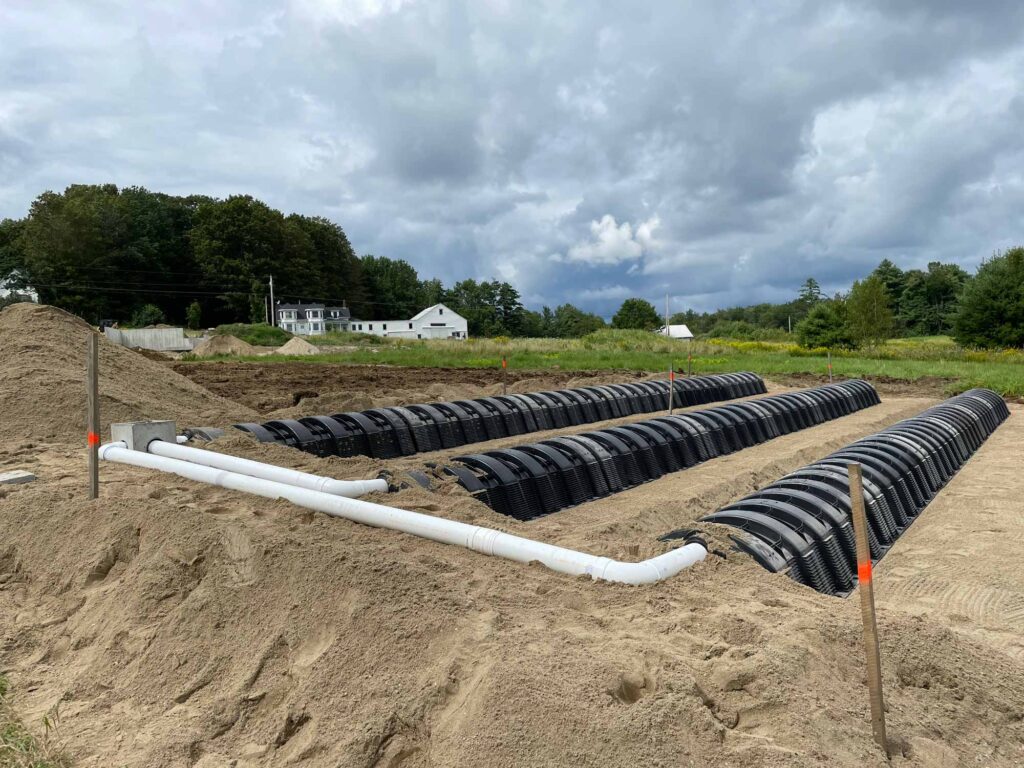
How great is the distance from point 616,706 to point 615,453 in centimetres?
738

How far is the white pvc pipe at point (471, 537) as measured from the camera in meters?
5.03

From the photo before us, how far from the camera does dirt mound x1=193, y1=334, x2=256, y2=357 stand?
4566 centimetres

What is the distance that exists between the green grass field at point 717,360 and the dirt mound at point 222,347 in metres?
5.91

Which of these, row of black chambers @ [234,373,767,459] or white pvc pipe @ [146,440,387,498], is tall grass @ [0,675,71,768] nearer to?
white pvc pipe @ [146,440,387,498]

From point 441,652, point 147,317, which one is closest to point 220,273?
point 147,317

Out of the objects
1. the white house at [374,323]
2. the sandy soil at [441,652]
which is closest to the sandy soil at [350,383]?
the sandy soil at [441,652]

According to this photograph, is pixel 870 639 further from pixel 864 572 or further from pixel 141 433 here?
pixel 141 433

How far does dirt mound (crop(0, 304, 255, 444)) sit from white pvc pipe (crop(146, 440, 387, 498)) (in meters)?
2.99

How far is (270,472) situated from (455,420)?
6.64 meters

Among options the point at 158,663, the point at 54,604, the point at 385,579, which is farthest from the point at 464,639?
the point at 54,604

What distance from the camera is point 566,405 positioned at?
54.7ft

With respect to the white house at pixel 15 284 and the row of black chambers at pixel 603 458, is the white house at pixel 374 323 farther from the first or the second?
the row of black chambers at pixel 603 458

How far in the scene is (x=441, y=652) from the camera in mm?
4062

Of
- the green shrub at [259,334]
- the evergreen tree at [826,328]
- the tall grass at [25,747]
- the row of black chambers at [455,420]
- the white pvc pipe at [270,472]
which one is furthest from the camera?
the green shrub at [259,334]
